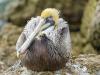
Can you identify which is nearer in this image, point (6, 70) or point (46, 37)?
point (46, 37)

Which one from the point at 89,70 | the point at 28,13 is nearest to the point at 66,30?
the point at 89,70

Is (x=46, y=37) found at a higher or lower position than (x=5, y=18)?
lower

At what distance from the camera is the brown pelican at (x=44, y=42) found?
780cm

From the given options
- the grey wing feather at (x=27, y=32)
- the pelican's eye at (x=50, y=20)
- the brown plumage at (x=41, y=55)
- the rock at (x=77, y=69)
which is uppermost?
the pelican's eye at (x=50, y=20)

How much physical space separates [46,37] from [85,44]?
20.3 ft

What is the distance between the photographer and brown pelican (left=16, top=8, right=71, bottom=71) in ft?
25.6

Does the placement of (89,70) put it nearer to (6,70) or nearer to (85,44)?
(6,70)

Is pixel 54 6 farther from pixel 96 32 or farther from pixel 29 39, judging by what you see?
pixel 29 39

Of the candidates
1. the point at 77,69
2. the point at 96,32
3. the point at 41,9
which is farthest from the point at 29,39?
the point at 41,9

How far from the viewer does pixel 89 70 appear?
8.77m

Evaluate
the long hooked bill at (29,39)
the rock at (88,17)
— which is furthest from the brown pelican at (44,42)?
the rock at (88,17)

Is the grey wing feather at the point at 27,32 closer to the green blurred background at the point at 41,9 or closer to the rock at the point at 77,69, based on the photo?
the rock at the point at 77,69

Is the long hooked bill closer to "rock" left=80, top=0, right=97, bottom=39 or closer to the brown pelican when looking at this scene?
the brown pelican

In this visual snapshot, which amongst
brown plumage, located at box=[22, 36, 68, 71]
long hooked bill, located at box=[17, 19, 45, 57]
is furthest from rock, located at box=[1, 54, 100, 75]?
long hooked bill, located at box=[17, 19, 45, 57]
